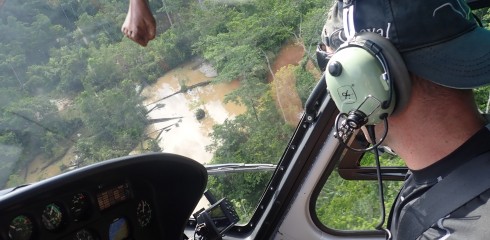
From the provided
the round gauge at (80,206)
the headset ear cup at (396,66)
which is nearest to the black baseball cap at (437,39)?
the headset ear cup at (396,66)

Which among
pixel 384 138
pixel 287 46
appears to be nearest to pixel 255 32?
pixel 287 46

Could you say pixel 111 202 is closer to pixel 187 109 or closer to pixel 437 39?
pixel 187 109

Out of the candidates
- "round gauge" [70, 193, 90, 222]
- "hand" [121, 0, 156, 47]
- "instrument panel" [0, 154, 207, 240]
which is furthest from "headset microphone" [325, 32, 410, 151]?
"round gauge" [70, 193, 90, 222]

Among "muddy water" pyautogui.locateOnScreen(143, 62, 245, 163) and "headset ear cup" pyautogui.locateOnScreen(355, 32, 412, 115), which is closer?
"headset ear cup" pyautogui.locateOnScreen(355, 32, 412, 115)

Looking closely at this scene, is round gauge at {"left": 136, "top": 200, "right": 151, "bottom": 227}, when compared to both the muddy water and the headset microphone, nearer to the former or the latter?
the muddy water

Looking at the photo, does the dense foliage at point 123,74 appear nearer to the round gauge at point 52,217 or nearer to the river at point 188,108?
the river at point 188,108
